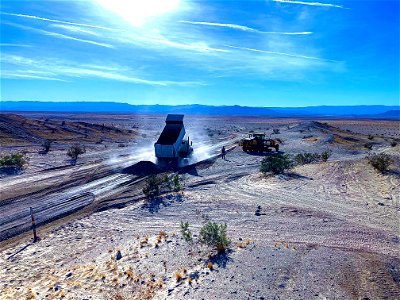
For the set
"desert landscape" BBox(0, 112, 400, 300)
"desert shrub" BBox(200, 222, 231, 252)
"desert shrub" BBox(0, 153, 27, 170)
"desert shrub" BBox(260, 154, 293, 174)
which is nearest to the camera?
"desert landscape" BBox(0, 112, 400, 300)

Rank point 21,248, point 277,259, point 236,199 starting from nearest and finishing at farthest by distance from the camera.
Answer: point 277,259 → point 21,248 → point 236,199

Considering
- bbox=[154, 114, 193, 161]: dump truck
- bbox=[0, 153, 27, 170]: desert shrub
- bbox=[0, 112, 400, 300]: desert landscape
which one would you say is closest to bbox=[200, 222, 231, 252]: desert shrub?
bbox=[0, 112, 400, 300]: desert landscape

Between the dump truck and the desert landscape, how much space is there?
3.48 m

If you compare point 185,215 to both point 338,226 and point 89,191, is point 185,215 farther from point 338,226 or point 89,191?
point 89,191

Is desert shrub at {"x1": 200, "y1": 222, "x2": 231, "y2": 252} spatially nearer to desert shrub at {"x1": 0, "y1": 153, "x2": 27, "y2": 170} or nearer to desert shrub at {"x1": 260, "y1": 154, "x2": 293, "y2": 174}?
desert shrub at {"x1": 260, "y1": 154, "x2": 293, "y2": 174}

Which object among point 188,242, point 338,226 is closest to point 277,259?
point 188,242

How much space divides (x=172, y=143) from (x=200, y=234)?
16.8 m

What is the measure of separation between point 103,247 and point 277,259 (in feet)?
18.3

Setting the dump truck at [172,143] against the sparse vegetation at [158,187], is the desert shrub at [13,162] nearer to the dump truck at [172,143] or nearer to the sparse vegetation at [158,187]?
the dump truck at [172,143]

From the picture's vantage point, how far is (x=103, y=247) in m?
11.0

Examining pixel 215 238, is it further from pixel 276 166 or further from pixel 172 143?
pixel 172 143

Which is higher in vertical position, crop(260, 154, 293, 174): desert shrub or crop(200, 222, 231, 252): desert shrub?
crop(260, 154, 293, 174): desert shrub

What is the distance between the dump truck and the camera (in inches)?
1039

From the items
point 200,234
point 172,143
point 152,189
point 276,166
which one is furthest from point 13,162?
point 200,234
